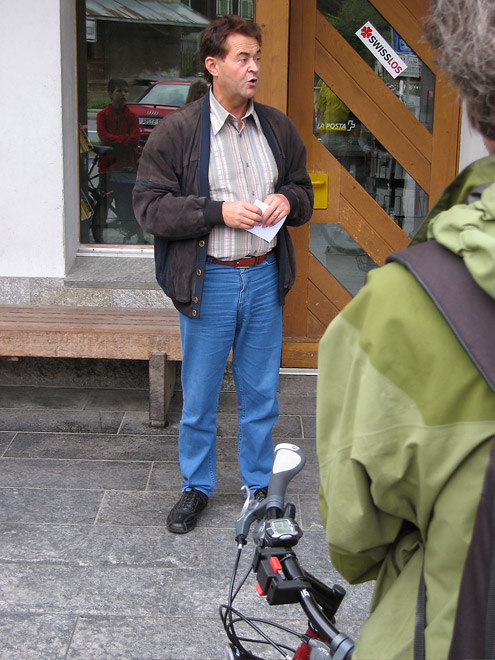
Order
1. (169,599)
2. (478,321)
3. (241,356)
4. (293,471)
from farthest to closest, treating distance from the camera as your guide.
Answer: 1. (241,356)
2. (169,599)
3. (293,471)
4. (478,321)

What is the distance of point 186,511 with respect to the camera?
153 inches

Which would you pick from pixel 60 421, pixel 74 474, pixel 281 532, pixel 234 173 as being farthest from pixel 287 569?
pixel 60 421

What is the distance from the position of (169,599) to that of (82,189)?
3639 millimetres

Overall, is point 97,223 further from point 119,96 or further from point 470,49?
point 470,49

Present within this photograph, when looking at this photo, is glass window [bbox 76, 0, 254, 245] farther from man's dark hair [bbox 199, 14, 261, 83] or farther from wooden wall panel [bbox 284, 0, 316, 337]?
man's dark hair [bbox 199, 14, 261, 83]

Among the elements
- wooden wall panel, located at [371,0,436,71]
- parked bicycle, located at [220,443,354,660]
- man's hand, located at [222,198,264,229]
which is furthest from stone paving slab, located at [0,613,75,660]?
wooden wall panel, located at [371,0,436,71]

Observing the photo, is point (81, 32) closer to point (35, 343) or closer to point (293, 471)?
point (35, 343)

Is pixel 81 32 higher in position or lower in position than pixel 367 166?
higher

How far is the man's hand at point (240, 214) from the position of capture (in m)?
3.51

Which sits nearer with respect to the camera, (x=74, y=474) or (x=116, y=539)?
(x=116, y=539)

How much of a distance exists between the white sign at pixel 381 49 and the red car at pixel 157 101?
1.27 metres

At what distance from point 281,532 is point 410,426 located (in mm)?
452

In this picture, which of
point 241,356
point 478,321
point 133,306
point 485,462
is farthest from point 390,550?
point 133,306

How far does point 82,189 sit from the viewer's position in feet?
20.2
